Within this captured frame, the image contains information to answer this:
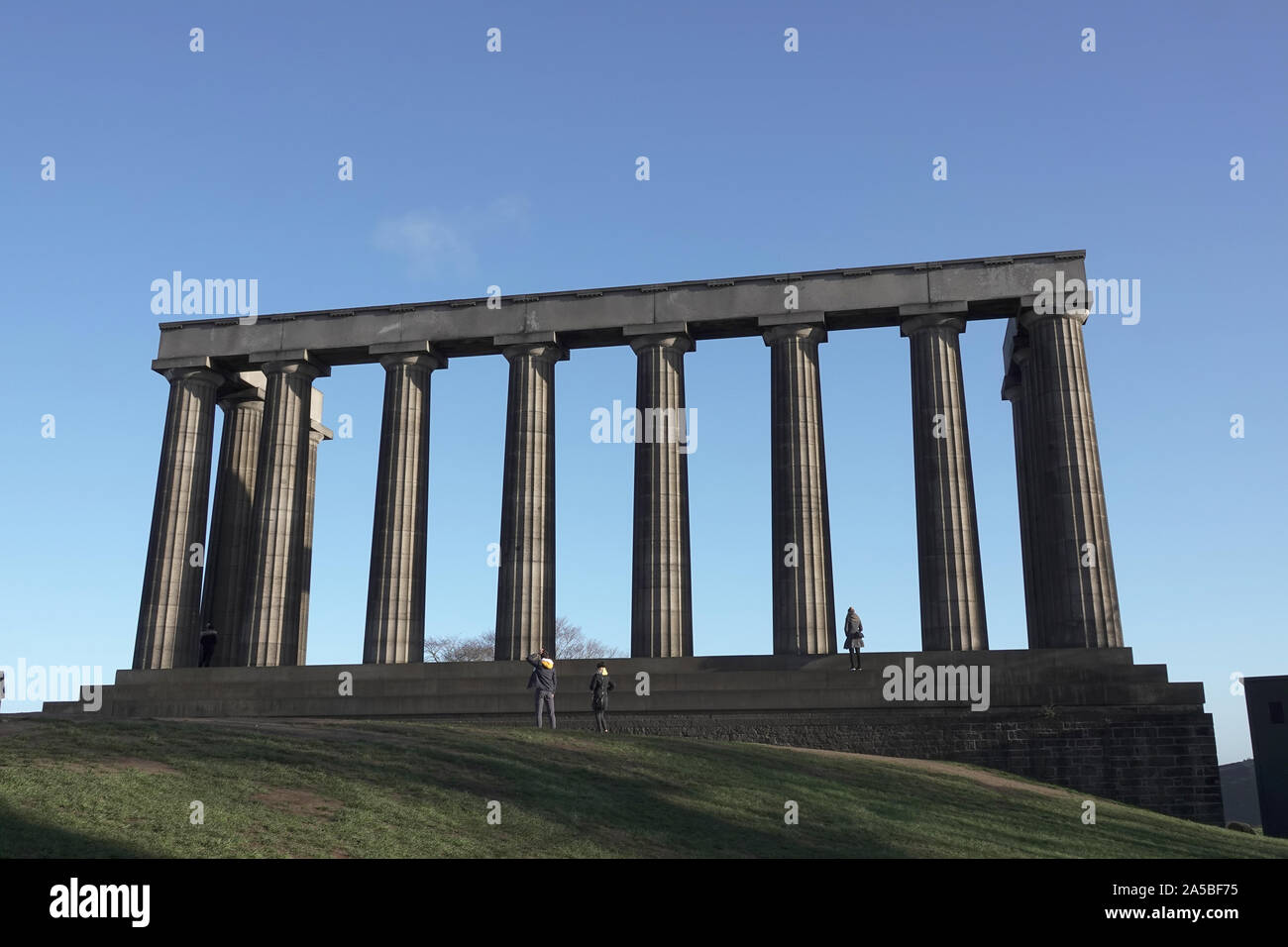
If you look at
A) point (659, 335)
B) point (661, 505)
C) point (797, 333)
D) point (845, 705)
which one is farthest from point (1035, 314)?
point (845, 705)

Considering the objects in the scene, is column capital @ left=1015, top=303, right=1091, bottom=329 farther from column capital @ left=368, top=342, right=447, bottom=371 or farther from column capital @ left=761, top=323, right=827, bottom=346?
column capital @ left=368, top=342, right=447, bottom=371

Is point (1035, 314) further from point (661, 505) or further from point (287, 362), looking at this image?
point (287, 362)

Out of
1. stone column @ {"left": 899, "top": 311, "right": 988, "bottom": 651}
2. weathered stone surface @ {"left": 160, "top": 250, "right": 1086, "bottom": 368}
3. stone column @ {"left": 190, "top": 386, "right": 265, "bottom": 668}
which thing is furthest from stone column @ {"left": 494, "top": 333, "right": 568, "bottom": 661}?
stone column @ {"left": 899, "top": 311, "right": 988, "bottom": 651}

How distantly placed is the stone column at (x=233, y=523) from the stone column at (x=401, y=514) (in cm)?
739

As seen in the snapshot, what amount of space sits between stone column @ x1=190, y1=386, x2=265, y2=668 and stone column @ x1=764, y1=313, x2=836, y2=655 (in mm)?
23348

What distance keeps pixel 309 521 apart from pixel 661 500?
Result: 17.7 meters

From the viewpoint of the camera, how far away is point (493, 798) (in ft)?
73.5

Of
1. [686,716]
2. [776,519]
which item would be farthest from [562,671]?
[776,519]

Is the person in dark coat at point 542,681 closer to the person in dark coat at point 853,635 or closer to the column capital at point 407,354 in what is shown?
the person in dark coat at point 853,635

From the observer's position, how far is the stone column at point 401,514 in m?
45.4

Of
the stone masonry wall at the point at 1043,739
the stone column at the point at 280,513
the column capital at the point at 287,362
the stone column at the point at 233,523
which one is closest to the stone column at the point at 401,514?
the column capital at the point at 287,362
